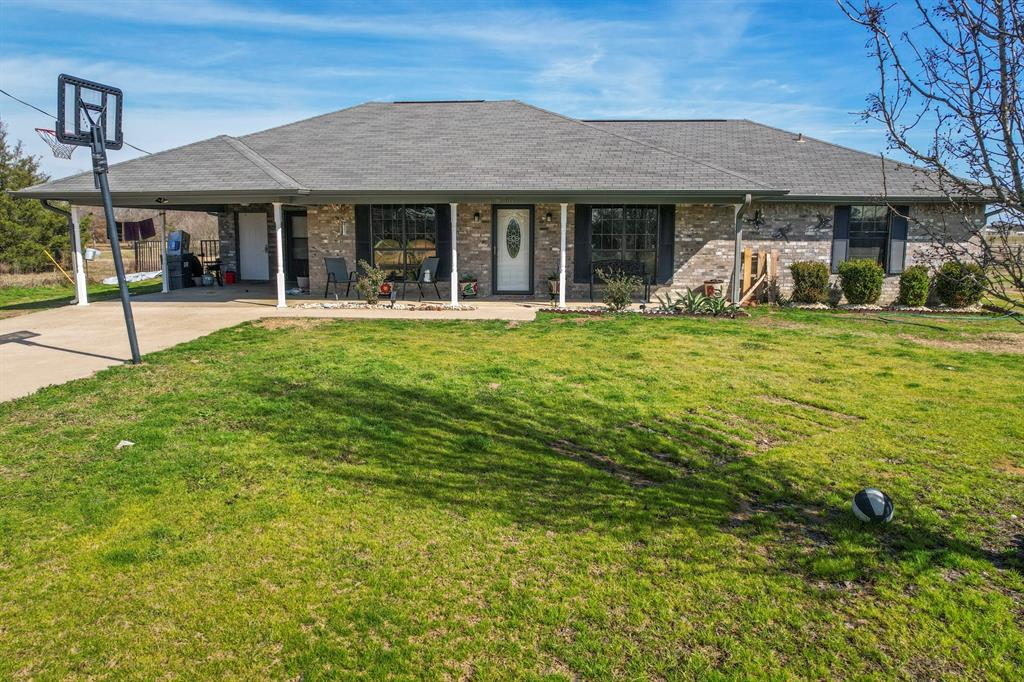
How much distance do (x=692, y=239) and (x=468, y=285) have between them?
17.1 feet

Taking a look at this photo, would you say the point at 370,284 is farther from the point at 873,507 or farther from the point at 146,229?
the point at 146,229

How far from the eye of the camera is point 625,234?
16.1 m

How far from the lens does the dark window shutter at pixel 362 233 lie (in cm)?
1650

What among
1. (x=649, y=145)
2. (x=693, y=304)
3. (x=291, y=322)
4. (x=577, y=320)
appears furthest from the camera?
(x=649, y=145)

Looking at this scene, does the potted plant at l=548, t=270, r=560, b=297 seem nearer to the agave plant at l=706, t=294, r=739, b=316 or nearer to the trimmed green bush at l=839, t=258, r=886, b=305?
the agave plant at l=706, t=294, r=739, b=316

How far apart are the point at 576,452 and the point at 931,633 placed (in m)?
2.87

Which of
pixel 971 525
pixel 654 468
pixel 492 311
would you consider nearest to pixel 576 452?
pixel 654 468

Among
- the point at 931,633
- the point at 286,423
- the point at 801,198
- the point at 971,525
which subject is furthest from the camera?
the point at 801,198

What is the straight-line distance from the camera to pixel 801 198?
1579cm

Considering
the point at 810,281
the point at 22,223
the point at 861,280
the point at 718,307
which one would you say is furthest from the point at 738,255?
the point at 22,223

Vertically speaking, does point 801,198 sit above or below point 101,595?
above

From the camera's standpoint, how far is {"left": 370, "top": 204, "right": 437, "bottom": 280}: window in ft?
53.9

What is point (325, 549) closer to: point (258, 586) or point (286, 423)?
point (258, 586)

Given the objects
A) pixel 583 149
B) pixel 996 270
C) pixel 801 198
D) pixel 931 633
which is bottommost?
pixel 931 633
